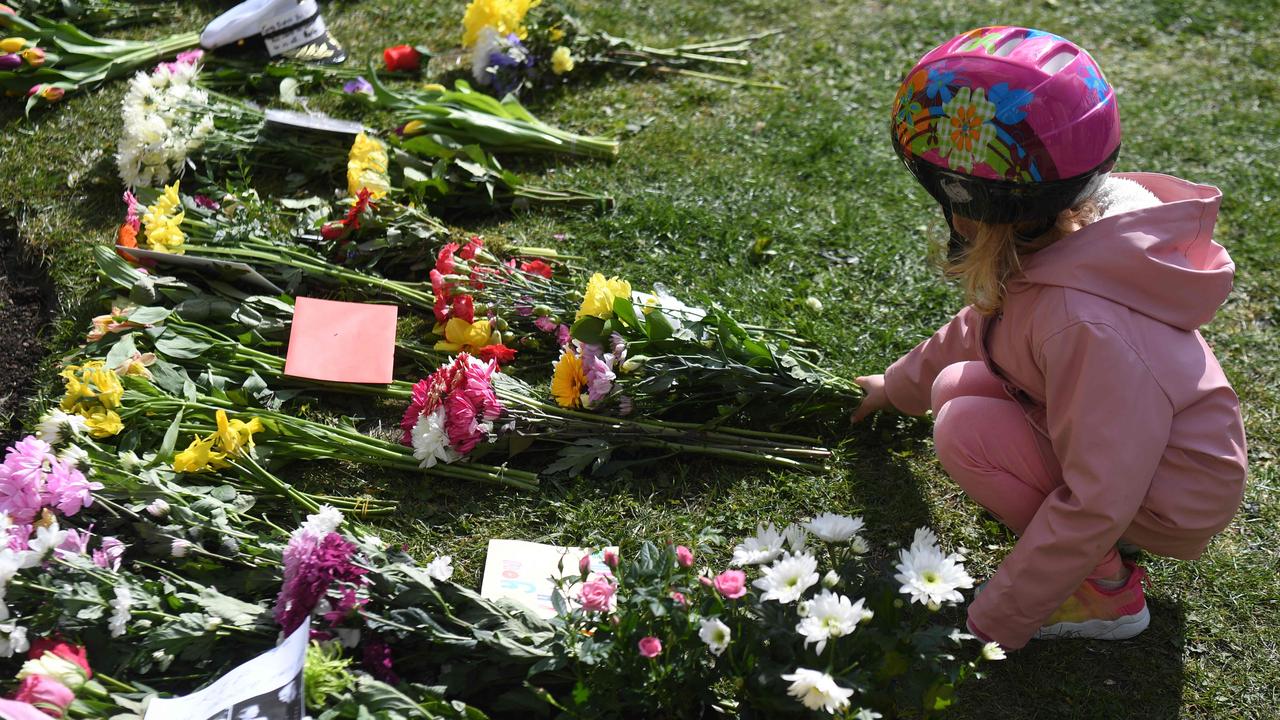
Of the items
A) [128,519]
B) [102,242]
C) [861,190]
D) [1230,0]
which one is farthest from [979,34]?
[1230,0]

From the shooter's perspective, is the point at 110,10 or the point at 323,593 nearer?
the point at 323,593

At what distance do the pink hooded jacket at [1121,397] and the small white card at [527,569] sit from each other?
954 millimetres

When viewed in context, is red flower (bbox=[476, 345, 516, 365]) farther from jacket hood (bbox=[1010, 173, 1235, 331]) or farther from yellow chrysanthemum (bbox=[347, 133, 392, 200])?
jacket hood (bbox=[1010, 173, 1235, 331])

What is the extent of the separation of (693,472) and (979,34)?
135 centimetres

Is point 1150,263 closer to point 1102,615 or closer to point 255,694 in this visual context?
point 1102,615

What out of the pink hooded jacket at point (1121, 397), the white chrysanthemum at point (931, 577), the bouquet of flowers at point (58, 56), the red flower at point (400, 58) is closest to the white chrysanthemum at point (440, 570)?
the white chrysanthemum at point (931, 577)

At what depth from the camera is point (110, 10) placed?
4457mm

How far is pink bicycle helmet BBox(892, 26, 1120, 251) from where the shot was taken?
2.00 meters

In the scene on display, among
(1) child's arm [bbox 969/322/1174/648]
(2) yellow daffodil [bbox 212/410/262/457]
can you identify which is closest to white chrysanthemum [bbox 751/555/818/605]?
(1) child's arm [bbox 969/322/1174/648]

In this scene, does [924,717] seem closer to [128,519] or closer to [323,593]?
[323,593]

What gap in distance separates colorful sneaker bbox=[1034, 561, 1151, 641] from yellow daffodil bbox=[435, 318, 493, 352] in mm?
1677

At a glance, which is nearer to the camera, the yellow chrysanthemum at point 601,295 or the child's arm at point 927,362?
the child's arm at point 927,362

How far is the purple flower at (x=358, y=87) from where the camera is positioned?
4.05 metres

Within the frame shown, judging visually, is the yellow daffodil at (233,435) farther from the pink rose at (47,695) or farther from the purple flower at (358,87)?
the purple flower at (358,87)
